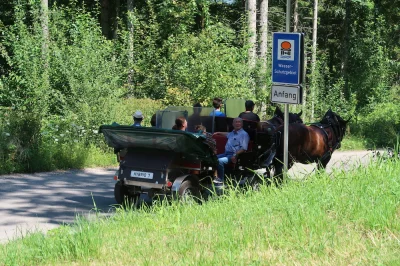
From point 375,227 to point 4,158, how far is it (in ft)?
36.7

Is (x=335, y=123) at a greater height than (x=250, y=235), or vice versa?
(x=335, y=123)

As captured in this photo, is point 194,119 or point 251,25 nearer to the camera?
point 194,119

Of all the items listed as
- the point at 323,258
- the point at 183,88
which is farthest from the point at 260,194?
the point at 183,88

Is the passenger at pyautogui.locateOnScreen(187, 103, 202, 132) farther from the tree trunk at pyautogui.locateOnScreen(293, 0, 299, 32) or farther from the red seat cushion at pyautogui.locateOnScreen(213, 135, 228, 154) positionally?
the tree trunk at pyautogui.locateOnScreen(293, 0, 299, 32)

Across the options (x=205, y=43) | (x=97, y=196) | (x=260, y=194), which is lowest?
(x=97, y=196)

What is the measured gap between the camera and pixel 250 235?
280 inches

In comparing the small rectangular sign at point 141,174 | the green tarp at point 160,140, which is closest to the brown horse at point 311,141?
the green tarp at point 160,140

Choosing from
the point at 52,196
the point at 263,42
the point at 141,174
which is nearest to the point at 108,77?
the point at 52,196

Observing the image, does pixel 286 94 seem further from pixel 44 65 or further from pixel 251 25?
pixel 251 25

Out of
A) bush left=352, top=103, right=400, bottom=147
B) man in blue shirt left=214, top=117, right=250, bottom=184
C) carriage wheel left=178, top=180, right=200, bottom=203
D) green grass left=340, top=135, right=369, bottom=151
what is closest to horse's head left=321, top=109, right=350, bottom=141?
man in blue shirt left=214, top=117, right=250, bottom=184

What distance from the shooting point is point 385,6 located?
140 ft

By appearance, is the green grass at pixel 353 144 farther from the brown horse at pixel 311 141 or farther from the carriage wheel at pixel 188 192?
the carriage wheel at pixel 188 192

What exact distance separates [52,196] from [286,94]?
5218 millimetres

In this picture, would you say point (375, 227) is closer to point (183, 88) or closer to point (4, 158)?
point (4, 158)
